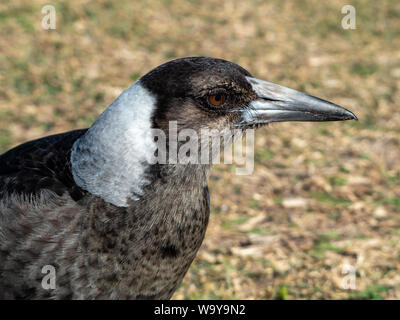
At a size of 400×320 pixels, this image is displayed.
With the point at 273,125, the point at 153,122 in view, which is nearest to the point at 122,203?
the point at 153,122

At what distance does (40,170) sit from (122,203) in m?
0.49

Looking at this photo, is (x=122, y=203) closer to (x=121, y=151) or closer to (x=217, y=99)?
(x=121, y=151)

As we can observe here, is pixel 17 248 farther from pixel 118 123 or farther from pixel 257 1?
pixel 257 1

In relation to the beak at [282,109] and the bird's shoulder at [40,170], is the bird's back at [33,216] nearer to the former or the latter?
the bird's shoulder at [40,170]

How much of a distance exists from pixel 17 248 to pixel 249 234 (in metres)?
2.11

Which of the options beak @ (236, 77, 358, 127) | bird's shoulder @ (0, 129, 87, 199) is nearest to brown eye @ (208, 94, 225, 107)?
beak @ (236, 77, 358, 127)

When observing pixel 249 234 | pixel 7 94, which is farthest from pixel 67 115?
pixel 249 234

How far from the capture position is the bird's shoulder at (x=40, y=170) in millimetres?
2516

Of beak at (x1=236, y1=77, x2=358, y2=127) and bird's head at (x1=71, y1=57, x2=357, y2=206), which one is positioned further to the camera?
beak at (x1=236, y1=77, x2=358, y2=127)

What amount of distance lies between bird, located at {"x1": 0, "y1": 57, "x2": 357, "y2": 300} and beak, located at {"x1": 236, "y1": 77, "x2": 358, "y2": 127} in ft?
0.32

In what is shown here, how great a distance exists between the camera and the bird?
2375mm

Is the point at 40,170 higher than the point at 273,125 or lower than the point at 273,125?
lower

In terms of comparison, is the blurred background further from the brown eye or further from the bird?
the brown eye

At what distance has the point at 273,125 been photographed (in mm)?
3408
